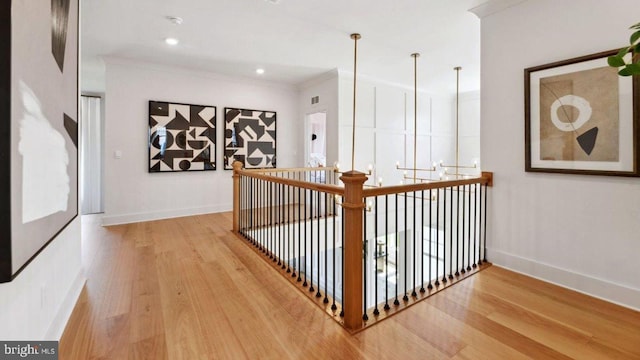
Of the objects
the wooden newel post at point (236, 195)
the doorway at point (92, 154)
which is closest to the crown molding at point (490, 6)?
the wooden newel post at point (236, 195)

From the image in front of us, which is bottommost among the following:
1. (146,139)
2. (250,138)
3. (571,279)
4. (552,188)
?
(571,279)

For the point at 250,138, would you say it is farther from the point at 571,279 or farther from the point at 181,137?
the point at 571,279

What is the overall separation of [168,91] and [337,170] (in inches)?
128

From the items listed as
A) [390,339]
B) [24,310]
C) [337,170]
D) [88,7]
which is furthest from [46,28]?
[337,170]

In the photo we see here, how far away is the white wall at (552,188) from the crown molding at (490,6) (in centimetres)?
4

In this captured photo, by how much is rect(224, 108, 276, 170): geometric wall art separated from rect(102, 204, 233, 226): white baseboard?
0.82 meters

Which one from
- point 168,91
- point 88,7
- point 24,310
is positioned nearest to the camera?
point 24,310

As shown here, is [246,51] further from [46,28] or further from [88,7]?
[46,28]

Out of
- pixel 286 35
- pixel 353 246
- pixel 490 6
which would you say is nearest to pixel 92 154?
pixel 286 35

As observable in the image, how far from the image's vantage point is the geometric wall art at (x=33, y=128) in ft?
3.38

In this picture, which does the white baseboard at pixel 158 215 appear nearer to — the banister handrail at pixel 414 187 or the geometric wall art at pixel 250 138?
the geometric wall art at pixel 250 138

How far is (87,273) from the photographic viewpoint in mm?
2740

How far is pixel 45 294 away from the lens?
5.25 feet

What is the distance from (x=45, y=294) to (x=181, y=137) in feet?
12.8
